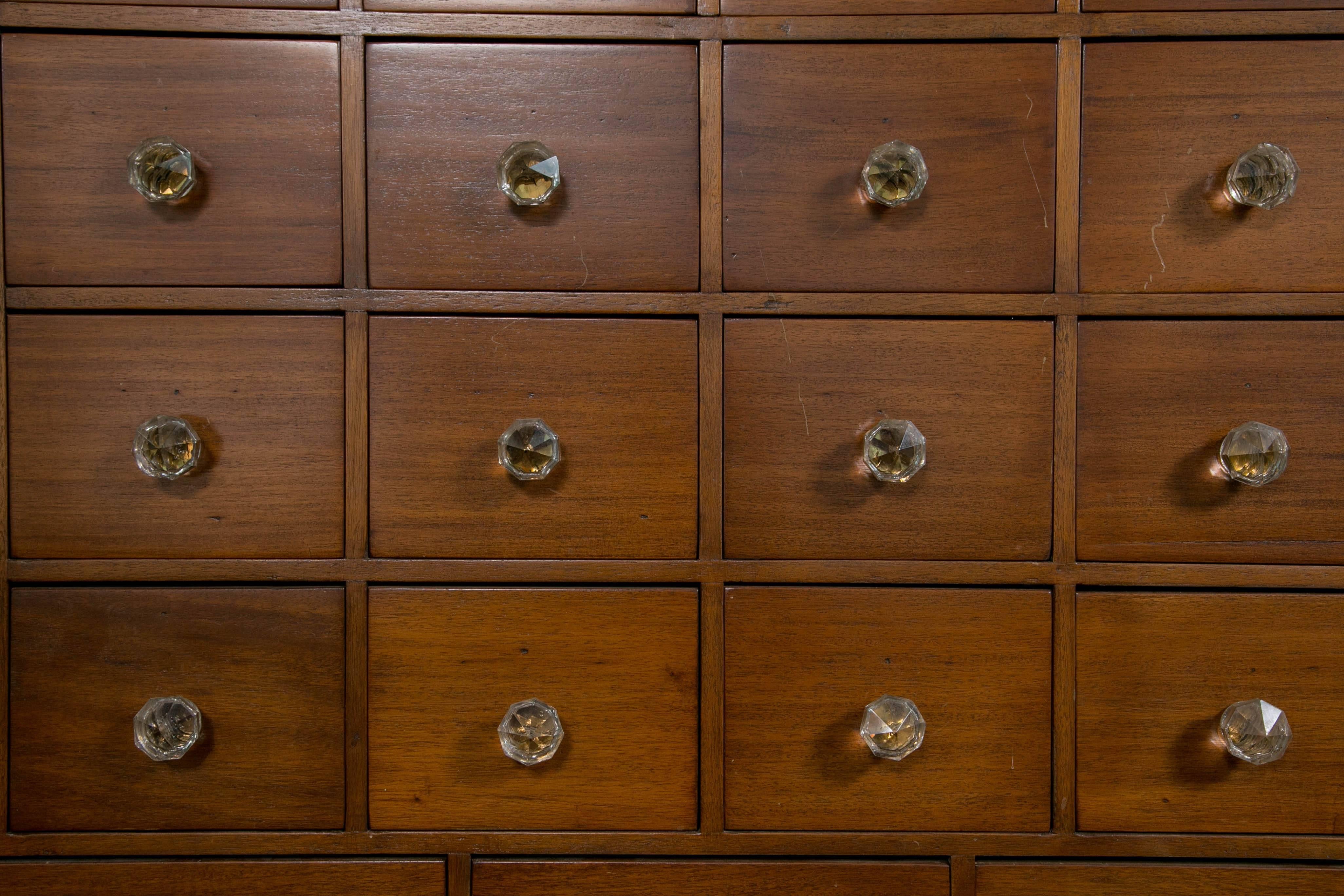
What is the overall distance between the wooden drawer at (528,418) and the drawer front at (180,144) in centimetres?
14

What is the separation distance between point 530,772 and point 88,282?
59 centimetres

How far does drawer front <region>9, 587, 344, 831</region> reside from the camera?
2.27 ft

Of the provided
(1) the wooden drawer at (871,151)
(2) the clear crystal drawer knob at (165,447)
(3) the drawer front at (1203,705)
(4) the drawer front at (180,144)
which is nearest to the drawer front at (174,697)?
(2) the clear crystal drawer knob at (165,447)

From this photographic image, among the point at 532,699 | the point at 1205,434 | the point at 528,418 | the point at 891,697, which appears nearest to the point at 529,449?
the point at 528,418

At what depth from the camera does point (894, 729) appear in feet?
2.21

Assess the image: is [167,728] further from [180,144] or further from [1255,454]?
[1255,454]

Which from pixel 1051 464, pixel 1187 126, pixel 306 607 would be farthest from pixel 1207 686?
pixel 306 607

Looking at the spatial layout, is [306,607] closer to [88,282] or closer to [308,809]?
[308,809]

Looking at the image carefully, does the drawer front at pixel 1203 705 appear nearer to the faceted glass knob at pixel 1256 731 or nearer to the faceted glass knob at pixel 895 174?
the faceted glass knob at pixel 1256 731

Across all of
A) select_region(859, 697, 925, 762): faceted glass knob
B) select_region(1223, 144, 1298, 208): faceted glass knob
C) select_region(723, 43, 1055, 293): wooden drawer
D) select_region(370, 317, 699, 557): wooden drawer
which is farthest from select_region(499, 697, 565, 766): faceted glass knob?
select_region(1223, 144, 1298, 208): faceted glass knob

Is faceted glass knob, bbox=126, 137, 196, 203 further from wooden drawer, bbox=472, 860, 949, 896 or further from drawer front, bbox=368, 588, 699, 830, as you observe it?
wooden drawer, bbox=472, 860, 949, 896

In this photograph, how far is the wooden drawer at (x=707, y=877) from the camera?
2.33 feet

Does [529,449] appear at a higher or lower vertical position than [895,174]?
lower

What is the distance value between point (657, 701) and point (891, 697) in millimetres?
211
